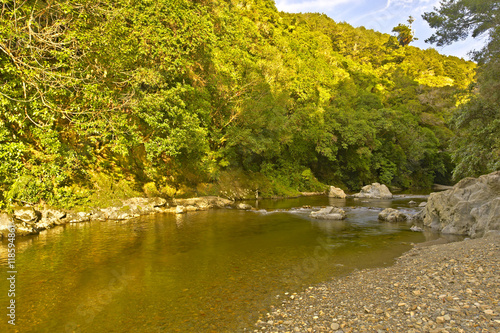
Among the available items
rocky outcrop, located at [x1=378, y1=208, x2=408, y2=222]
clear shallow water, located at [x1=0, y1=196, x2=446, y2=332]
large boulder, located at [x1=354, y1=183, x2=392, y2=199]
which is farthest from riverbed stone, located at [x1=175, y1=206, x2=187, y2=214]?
large boulder, located at [x1=354, y1=183, x2=392, y2=199]

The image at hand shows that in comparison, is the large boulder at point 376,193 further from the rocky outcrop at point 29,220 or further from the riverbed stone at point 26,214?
the riverbed stone at point 26,214

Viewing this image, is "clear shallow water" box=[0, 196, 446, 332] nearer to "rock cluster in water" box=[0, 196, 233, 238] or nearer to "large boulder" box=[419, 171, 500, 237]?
"rock cluster in water" box=[0, 196, 233, 238]

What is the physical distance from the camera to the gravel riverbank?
5.34 m

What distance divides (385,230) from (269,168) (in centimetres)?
2232

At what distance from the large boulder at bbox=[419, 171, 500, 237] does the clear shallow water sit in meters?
1.73

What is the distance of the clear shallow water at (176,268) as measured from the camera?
6.81 m

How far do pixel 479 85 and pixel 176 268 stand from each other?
23.5 meters

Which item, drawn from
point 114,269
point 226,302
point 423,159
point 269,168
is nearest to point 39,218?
point 114,269

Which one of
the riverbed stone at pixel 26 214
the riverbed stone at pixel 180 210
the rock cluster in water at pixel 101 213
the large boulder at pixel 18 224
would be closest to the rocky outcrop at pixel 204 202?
the rock cluster in water at pixel 101 213

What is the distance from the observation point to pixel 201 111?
27656 mm

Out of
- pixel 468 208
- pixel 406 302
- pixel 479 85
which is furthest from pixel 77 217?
pixel 479 85

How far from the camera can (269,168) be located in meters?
38.5

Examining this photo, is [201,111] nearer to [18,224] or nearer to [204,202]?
[204,202]

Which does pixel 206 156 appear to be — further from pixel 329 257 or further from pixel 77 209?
pixel 329 257
